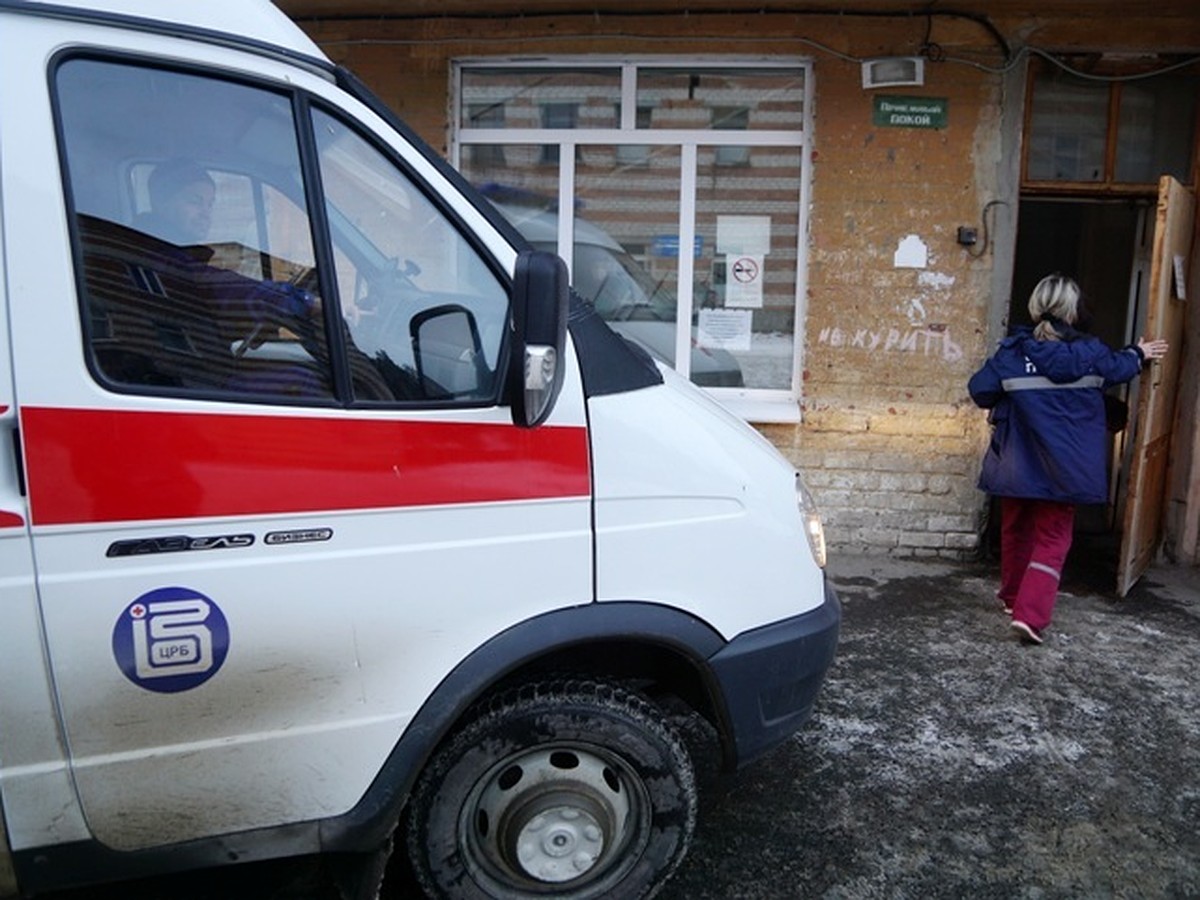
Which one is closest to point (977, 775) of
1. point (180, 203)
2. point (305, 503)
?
point (305, 503)

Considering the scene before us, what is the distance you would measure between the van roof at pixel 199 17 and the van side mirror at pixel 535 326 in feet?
2.41

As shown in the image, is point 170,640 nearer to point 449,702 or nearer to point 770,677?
point 449,702

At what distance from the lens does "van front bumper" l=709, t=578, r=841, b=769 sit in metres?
2.63

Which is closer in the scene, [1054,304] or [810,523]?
[810,523]

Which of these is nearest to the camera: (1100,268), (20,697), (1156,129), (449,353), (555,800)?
(20,697)

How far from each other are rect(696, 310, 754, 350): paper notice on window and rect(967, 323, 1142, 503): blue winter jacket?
6.06 ft

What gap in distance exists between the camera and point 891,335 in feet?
19.8

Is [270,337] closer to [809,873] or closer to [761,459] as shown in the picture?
[761,459]

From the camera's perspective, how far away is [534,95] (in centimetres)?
631

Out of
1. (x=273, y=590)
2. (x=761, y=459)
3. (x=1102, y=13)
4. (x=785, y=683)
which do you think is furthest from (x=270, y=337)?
(x=1102, y=13)

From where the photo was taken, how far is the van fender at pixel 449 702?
2322mm

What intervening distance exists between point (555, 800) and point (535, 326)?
4.09ft

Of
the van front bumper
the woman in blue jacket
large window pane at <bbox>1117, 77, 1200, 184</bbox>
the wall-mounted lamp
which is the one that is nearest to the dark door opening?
large window pane at <bbox>1117, 77, 1200, 184</bbox>

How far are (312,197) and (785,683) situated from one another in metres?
1.80
